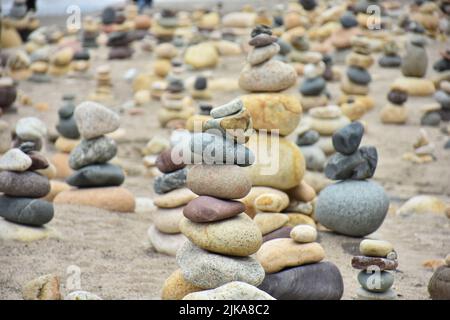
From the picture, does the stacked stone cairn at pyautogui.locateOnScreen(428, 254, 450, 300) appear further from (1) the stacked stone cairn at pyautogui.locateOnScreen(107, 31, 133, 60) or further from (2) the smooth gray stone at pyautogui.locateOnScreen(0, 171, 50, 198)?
(1) the stacked stone cairn at pyautogui.locateOnScreen(107, 31, 133, 60)

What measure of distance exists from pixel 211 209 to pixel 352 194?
2.20m

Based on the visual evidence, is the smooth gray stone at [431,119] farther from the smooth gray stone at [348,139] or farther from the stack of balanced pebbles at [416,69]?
the smooth gray stone at [348,139]

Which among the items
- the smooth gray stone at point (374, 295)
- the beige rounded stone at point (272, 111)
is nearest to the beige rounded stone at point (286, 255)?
the smooth gray stone at point (374, 295)

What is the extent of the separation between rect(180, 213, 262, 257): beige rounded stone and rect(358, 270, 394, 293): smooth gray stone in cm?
92

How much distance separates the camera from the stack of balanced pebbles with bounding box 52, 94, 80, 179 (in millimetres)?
9633

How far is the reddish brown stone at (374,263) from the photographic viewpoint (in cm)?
571

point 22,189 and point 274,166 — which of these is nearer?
point 22,189

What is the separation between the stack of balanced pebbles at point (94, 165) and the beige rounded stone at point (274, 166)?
143cm

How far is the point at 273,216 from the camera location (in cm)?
659

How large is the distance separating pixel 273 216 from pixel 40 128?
Result: 319 centimetres

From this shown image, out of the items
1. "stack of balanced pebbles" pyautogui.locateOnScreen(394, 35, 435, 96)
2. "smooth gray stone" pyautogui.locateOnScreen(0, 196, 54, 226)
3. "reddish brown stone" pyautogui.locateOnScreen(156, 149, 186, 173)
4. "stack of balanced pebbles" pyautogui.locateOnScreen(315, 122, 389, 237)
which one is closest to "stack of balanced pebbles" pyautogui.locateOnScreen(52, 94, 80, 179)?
"reddish brown stone" pyautogui.locateOnScreen(156, 149, 186, 173)

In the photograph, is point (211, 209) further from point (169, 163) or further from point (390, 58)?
point (390, 58)

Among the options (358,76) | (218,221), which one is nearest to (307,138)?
(218,221)

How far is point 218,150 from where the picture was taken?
5344mm
